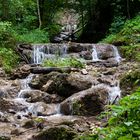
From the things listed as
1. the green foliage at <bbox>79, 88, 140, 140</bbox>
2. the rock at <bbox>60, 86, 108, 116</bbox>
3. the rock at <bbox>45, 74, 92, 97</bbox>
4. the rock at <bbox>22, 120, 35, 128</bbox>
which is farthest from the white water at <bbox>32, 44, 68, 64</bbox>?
the green foliage at <bbox>79, 88, 140, 140</bbox>

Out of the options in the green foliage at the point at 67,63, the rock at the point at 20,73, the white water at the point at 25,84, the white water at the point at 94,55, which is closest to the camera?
the white water at the point at 25,84

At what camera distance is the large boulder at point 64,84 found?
34.0 feet

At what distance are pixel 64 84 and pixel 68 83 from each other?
137 millimetres

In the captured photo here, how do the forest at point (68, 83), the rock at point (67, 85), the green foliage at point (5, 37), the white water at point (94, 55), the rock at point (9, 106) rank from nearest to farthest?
the forest at point (68, 83) < the rock at point (9, 106) < the rock at point (67, 85) < the green foliage at point (5, 37) < the white water at point (94, 55)

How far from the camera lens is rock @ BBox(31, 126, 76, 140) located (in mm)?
6695

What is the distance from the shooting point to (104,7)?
23.3 meters

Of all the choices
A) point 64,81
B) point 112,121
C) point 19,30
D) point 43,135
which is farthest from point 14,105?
point 19,30

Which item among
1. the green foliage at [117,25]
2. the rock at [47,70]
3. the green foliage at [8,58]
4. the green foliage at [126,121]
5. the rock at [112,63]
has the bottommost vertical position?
the green foliage at [126,121]

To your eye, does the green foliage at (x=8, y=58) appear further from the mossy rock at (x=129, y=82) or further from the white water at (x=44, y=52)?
the mossy rock at (x=129, y=82)

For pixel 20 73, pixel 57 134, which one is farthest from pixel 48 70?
pixel 57 134

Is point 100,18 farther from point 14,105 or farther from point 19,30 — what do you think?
point 14,105

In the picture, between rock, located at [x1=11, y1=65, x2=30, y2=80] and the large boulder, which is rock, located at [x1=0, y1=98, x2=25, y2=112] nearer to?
the large boulder

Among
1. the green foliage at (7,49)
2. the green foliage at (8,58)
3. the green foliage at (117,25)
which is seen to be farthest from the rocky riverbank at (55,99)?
the green foliage at (117,25)

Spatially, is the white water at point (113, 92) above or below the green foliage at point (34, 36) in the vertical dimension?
below
